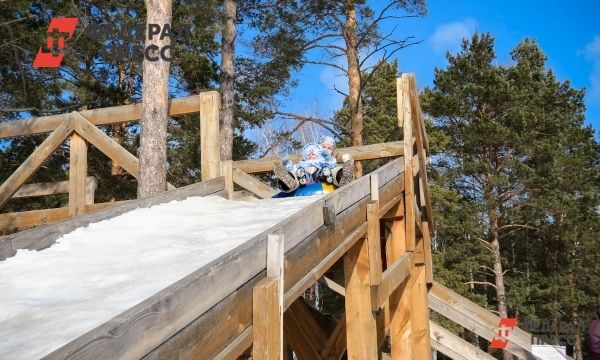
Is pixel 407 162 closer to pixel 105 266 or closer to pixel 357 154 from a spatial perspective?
pixel 357 154

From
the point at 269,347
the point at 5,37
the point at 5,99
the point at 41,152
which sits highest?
the point at 5,37

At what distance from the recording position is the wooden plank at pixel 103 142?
15.6 ft

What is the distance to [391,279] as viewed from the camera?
4.66 m

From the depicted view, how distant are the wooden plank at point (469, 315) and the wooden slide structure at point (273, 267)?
14 mm

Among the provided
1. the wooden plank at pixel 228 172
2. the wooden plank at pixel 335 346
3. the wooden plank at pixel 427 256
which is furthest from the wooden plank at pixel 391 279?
the wooden plank at pixel 228 172

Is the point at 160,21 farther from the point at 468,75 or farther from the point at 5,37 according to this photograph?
the point at 468,75

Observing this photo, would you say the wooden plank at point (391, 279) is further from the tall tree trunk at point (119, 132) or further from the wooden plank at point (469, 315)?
the tall tree trunk at point (119, 132)

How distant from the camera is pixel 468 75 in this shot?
23281mm

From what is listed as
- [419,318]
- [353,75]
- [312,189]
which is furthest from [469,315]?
[353,75]

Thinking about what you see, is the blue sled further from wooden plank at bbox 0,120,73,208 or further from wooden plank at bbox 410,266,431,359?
wooden plank at bbox 0,120,73,208

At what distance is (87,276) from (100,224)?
98cm

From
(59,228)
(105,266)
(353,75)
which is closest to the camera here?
(105,266)

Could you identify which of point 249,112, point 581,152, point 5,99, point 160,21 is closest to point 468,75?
point 581,152

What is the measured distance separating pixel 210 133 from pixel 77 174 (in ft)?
3.79
